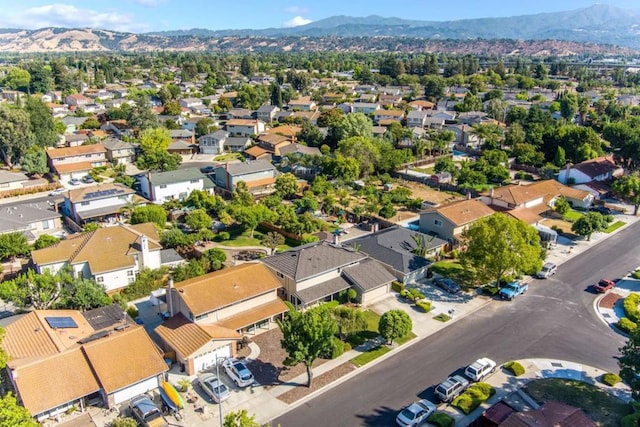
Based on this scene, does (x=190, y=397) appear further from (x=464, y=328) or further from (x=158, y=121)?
(x=158, y=121)

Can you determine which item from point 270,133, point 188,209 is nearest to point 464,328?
point 188,209

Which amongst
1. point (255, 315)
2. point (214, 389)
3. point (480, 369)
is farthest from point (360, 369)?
point (214, 389)

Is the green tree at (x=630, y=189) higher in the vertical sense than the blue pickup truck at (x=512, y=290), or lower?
higher

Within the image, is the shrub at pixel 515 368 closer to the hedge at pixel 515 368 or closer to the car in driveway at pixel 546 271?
the hedge at pixel 515 368

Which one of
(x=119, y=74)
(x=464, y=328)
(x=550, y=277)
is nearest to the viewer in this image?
(x=464, y=328)

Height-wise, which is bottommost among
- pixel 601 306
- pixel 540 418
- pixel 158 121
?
pixel 601 306

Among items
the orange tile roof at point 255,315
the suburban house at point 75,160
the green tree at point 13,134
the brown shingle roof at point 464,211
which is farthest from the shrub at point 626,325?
the green tree at point 13,134
